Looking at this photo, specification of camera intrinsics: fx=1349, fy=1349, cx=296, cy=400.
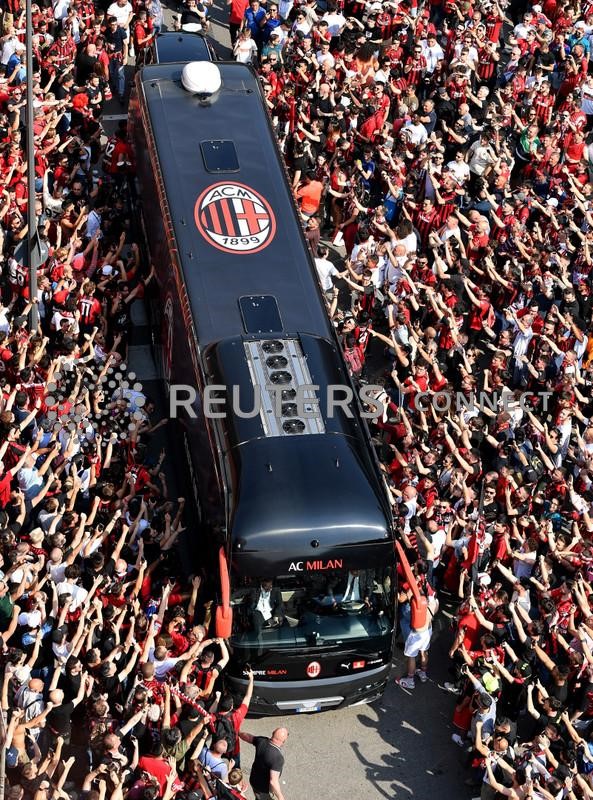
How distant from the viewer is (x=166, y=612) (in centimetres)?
1392

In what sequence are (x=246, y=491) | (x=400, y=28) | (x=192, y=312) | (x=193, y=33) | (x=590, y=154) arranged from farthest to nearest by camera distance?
(x=400, y=28) < (x=590, y=154) < (x=193, y=33) < (x=192, y=312) < (x=246, y=491)

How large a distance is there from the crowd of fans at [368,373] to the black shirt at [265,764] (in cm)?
12

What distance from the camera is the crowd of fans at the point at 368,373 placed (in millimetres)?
13062

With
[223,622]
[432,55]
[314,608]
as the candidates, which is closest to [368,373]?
[314,608]

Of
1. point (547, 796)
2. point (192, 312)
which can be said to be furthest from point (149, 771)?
point (192, 312)

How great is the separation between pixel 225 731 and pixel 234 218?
601cm

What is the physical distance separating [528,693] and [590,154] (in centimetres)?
1147

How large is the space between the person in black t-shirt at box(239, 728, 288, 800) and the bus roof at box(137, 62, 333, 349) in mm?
4328

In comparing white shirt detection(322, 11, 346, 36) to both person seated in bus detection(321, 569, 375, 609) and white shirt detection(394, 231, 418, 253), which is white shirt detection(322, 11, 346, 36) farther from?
person seated in bus detection(321, 569, 375, 609)

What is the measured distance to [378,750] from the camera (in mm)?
14359

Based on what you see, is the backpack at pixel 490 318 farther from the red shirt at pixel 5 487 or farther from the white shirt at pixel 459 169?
the red shirt at pixel 5 487

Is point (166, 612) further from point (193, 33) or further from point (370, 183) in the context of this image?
point (193, 33)

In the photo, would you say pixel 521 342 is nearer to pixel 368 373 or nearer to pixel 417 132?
pixel 368 373

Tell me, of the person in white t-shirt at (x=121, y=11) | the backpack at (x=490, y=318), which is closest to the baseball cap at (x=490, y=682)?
the backpack at (x=490, y=318)
